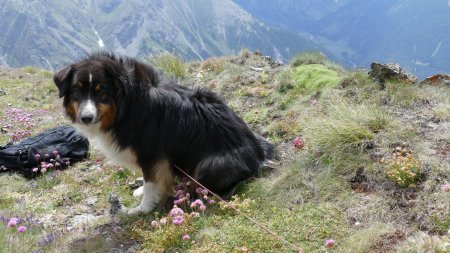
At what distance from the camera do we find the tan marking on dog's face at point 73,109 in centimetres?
484

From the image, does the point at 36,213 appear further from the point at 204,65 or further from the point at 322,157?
the point at 204,65

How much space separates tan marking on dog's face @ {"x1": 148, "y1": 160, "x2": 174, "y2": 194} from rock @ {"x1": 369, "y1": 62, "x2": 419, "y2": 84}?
4597 millimetres

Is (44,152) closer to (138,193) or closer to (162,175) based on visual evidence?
(138,193)

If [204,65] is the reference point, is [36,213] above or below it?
below

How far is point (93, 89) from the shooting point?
473 centimetres

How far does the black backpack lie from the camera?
Result: 7270mm

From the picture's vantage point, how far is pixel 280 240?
13.3 feet

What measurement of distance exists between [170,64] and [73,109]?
8.15 m

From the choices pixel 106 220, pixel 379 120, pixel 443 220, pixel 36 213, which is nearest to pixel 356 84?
pixel 379 120

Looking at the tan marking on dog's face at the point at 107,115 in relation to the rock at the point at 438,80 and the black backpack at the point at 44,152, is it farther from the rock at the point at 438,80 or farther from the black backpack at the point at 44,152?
the rock at the point at 438,80

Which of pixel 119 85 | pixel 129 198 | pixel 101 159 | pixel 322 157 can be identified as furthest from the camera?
pixel 101 159

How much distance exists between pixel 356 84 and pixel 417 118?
2.00 meters

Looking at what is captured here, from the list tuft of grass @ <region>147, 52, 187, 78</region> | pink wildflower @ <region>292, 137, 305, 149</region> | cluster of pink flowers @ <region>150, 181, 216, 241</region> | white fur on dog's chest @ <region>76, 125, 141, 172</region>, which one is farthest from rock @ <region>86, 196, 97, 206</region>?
tuft of grass @ <region>147, 52, 187, 78</region>

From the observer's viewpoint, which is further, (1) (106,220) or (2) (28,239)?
(1) (106,220)
